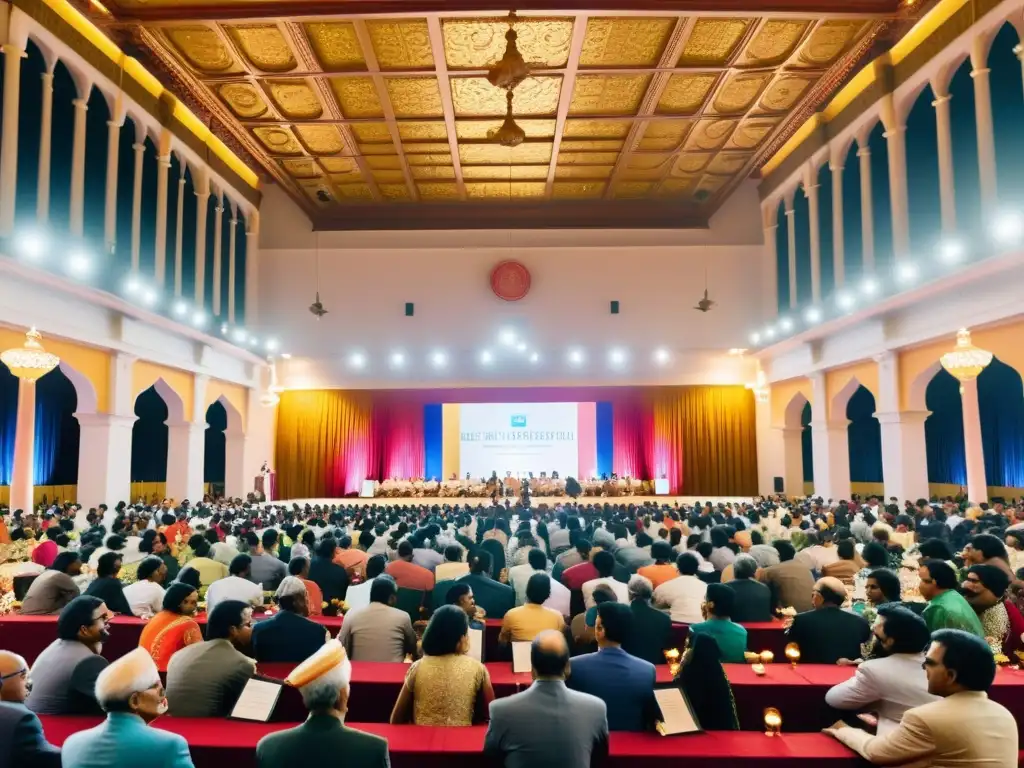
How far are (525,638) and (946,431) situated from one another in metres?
15.2

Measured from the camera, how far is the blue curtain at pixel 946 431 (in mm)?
15000

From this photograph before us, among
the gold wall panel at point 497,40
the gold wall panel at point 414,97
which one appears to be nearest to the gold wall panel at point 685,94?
the gold wall panel at point 497,40

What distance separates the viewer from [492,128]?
1374 centimetres

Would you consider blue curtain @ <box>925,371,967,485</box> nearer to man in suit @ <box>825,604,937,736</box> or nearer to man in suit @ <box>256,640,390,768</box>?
man in suit @ <box>825,604,937,736</box>

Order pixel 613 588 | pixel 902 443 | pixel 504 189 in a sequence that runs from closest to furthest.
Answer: pixel 613 588
pixel 902 443
pixel 504 189

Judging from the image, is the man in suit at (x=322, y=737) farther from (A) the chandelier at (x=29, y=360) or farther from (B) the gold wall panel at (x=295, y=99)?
(B) the gold wall panel at (x=295, y=99)

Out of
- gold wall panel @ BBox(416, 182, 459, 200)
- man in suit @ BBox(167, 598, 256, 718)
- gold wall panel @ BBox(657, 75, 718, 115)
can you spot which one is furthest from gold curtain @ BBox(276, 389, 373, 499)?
man in suit @ BBox(167, 598, 256, 718)

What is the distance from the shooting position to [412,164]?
15.5 m

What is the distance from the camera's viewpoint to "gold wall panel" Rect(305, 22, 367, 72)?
33.5ft

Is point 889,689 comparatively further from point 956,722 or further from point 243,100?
point 243,100

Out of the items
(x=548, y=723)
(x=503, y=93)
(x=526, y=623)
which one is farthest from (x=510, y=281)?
(x=548, y=723)

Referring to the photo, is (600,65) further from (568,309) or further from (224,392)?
(224,392)

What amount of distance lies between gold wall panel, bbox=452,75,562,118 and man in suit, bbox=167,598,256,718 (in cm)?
1084

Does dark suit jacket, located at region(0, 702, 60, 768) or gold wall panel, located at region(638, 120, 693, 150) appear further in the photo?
gold wall panel, located at region(638, 120, 693, 150)
